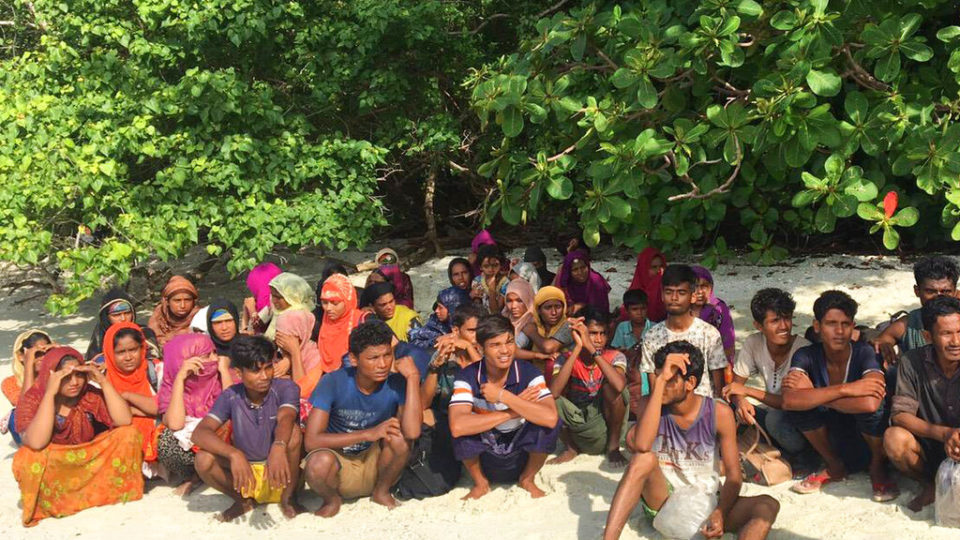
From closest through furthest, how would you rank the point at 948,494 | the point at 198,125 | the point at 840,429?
the point at 948,494 → the point at 840,429 → the point at 198,125

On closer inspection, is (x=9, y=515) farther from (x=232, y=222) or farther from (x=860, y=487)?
(x=860, y=487)

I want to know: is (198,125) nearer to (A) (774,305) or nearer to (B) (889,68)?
(A) (774,305)

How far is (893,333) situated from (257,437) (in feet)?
11.5

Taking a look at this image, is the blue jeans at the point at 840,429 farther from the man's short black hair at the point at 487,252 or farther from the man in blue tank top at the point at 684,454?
the man's short black hair at the point at 487,252

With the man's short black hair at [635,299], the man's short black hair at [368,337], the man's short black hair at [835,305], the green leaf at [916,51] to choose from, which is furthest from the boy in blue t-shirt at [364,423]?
the green leaf at [916,51]

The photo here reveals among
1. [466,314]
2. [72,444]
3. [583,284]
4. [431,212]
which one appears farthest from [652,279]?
[431,212]

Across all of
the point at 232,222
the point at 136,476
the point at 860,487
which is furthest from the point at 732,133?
the point at 232,222

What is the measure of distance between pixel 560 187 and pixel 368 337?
134 cm

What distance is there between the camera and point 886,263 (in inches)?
386

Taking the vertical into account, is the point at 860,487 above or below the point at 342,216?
below

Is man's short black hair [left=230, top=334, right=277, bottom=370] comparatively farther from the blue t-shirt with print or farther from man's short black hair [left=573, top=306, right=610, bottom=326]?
man's short black hair [left=573, top=306, right=610, bottom=326]

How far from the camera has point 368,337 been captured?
5.02 metres

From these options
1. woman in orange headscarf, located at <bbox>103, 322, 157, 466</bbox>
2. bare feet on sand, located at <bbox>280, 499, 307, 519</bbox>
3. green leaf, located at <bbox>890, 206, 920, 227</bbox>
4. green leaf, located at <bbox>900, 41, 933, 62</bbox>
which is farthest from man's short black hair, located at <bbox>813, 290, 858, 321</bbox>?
woman in orange headscarf, located at <bbox>103, 322, 157, 466</bbox>

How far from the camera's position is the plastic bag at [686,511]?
4297mm
